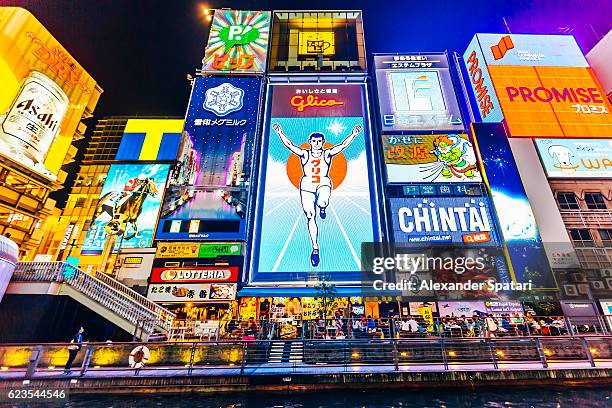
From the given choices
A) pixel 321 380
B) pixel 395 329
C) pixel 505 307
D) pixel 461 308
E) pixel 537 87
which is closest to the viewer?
pixel 321 380

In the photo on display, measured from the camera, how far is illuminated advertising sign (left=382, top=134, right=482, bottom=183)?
29328 mm

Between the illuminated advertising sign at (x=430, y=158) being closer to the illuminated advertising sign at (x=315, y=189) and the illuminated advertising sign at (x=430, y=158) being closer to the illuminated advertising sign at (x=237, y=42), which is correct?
the illuminated advertising sign at (x=315, y=189)

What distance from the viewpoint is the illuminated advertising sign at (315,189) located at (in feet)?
82.9

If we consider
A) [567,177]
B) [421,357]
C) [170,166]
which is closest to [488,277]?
[567,177]

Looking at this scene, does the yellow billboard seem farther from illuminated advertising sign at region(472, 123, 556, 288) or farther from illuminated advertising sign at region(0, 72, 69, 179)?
illuminated advertising sign at region(472, 123, 556, 288)

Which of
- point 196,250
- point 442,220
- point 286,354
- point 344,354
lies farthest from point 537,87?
point 196,250

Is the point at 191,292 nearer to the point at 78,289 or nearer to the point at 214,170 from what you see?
the point at 78,289

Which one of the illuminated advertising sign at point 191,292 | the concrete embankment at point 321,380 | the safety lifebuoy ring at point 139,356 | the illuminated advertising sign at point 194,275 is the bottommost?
the concrete embankment at point 321,380

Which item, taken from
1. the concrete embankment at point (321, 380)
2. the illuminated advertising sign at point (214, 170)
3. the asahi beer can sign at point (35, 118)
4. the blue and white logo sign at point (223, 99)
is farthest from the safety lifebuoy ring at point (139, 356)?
the blue and white logo sign at point (223, 99)

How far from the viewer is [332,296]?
2327cm

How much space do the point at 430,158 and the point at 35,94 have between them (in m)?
36.5

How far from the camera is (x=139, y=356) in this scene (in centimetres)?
1053

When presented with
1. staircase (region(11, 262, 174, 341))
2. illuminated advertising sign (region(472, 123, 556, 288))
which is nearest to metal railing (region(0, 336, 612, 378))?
staircase (region(11, 262, 174, 341))

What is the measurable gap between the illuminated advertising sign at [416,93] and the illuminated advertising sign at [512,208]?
12.9 ft
